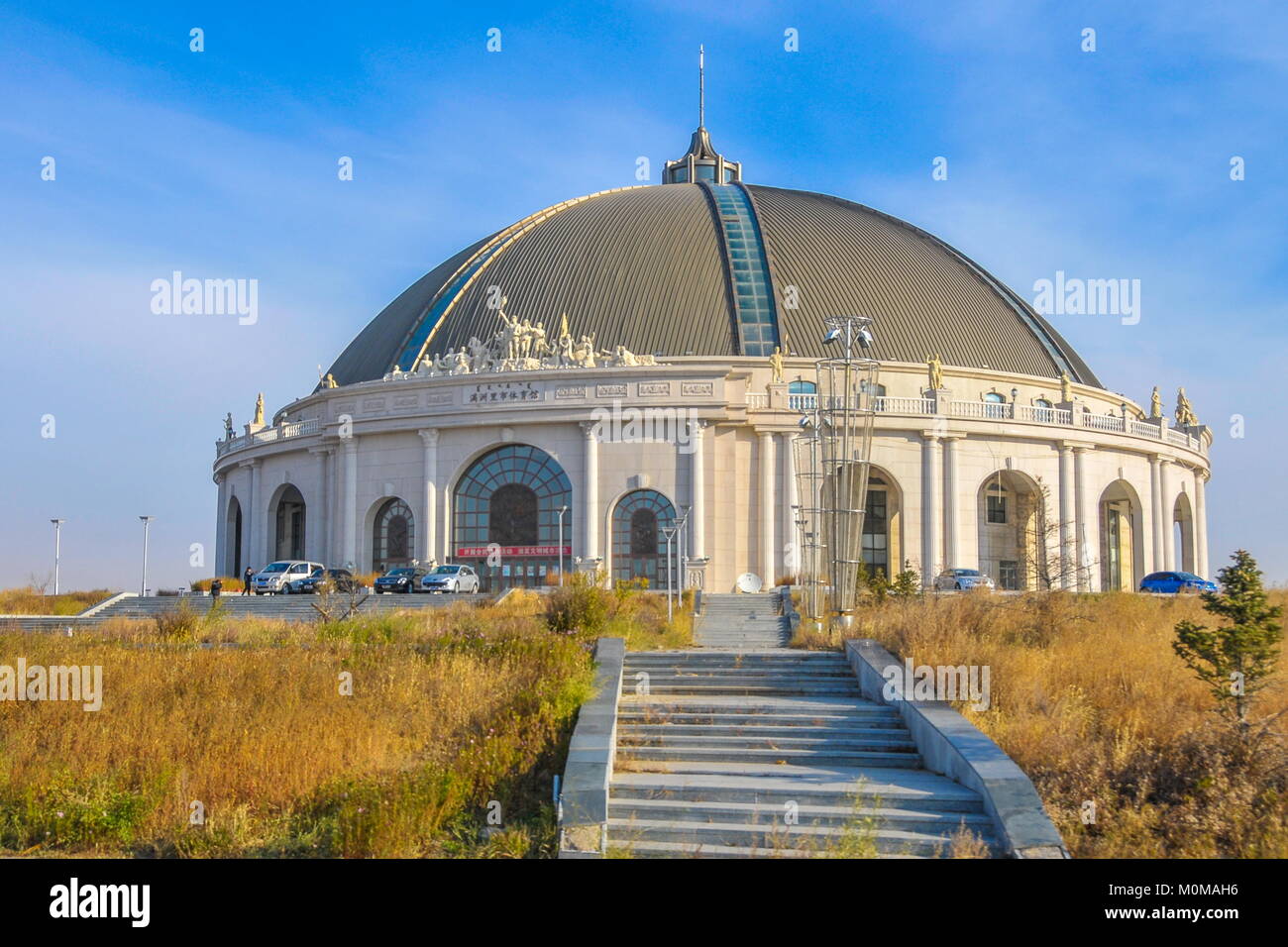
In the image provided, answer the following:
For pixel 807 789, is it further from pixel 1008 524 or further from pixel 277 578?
pixel 1008 524

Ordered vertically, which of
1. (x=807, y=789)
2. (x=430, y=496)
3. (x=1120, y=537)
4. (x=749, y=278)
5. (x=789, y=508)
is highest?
(x=749, y=278)

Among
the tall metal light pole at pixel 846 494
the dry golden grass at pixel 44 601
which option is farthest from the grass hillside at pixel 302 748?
the dry golden grass at pixel 44 601

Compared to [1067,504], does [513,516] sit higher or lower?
lower

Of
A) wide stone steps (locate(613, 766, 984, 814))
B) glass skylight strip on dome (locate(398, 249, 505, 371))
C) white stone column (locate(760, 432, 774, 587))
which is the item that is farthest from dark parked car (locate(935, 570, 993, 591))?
wide stone steps (locate(613, 766, 984, 814))

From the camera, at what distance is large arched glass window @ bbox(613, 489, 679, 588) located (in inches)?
1764

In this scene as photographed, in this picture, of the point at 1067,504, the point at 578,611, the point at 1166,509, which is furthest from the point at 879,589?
the point at 1166,509

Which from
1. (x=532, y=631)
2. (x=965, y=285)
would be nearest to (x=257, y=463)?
(x=965, y=285)

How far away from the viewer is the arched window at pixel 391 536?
48.1 metres

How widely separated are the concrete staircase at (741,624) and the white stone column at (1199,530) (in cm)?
3259

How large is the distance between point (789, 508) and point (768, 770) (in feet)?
104

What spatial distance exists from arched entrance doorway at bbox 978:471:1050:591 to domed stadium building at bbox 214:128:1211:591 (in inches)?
4.8

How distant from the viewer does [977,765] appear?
1258 cm

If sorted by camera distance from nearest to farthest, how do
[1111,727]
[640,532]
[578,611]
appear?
[1111,727] < [578,611] < [640,532]
